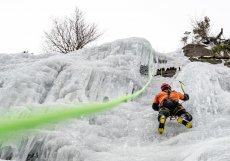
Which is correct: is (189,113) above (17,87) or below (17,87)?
below

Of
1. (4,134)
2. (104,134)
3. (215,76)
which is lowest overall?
(104,134)

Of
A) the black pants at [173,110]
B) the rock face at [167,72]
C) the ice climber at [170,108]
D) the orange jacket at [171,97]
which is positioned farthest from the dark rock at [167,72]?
the black pants at [173,110]

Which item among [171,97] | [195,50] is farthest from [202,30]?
[171,97]

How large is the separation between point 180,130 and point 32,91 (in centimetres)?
291

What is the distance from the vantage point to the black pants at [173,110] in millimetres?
6071

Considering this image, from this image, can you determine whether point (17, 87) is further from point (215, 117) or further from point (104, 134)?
point (215, 117)

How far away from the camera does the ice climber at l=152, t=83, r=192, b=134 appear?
5832 mm

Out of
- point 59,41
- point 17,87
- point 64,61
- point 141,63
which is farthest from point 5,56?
point 59,41

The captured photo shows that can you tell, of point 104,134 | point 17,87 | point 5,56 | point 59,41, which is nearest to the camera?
point 104,134

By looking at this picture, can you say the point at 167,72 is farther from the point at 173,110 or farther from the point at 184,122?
the point at 184,122

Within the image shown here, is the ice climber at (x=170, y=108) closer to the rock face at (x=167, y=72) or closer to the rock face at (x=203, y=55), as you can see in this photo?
the rock face at (x=167, y=72)

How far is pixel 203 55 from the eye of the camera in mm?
11414

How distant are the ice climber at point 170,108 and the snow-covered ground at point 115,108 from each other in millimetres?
163

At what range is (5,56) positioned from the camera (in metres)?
9.41
